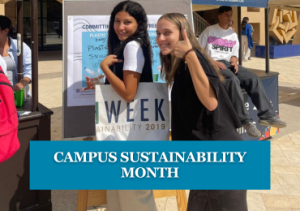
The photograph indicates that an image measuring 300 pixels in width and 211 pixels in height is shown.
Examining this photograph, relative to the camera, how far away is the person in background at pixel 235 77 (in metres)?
4.23

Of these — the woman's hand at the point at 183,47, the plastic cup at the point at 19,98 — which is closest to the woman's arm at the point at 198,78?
the woman's hand at the point at 183,47

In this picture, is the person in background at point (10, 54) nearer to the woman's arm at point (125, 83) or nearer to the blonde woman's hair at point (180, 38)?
the woman's arm at point (125, 83)

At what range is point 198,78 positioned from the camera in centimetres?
193

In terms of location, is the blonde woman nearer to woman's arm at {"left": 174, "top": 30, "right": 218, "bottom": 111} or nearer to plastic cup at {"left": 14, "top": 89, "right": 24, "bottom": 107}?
woman's arm at {"left": 174, "top": 30, "right": 218, "bottom": 111}

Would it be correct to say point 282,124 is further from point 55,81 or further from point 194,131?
point 55,81

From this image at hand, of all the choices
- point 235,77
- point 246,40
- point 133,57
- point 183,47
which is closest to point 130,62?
point 133,57

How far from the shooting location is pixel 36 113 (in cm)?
319

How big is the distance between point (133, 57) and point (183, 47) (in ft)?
1.58

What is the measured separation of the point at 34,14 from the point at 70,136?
3.50ft

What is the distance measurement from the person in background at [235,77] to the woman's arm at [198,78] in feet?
7.09

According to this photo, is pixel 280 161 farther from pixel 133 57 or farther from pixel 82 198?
pixel 133 57

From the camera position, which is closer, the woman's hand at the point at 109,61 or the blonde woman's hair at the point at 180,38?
the blonde woman's hair at the point at 180,38

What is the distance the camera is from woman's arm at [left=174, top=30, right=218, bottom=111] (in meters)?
1.93

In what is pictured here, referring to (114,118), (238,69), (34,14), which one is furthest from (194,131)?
(238,69)
